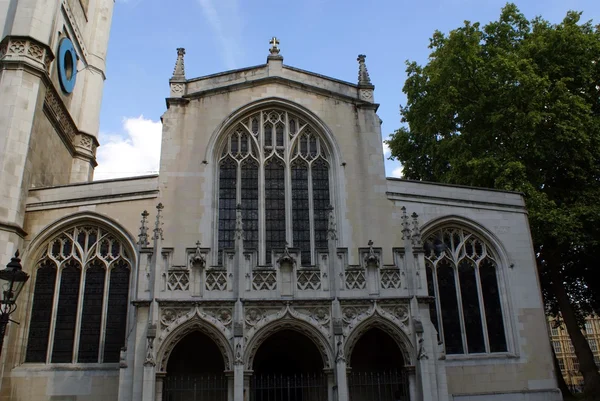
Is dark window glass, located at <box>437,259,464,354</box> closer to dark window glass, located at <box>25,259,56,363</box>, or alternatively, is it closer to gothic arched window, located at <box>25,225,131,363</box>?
gothic arched window, located at <box>25,225,131,363</box>

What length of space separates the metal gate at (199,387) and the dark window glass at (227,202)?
3.59 meters

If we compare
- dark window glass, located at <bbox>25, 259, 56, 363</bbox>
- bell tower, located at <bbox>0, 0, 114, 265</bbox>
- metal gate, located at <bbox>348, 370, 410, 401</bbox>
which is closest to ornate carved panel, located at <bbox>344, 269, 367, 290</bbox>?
metal gate, located at <bbox>348, 370, 410, 401</bbox>

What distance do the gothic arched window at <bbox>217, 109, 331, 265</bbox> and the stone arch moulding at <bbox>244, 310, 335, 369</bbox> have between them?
3.85 metres

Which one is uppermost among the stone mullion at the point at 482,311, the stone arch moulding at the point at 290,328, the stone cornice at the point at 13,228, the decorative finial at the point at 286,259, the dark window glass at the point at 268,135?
the dark window glass at the point at 268,135

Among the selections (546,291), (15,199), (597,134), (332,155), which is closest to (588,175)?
(597,134)

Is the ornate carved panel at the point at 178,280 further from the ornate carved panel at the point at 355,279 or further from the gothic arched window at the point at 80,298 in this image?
the ornate carved panel at the point at 355,279

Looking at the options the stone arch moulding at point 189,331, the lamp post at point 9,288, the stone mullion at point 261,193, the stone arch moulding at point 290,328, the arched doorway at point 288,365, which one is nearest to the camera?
the lamp post at point 9,288

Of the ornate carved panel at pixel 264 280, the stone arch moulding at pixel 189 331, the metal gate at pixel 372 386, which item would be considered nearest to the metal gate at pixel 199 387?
the stone arch moulding at pixel 189 331

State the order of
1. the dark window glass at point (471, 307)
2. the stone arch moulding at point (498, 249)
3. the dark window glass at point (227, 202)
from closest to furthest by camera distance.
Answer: the dark window glass at point (471, 307)
the stone arch moulding at point (498, 249)
the dark window glass at point (227, 202)

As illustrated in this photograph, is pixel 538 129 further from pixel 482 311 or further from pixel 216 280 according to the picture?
pixel 216 280

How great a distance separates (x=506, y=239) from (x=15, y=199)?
49.3 ft

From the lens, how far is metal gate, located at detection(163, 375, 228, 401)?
13906 millimetres

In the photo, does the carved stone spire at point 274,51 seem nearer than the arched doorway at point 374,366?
No

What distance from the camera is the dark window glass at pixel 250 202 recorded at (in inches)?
660
